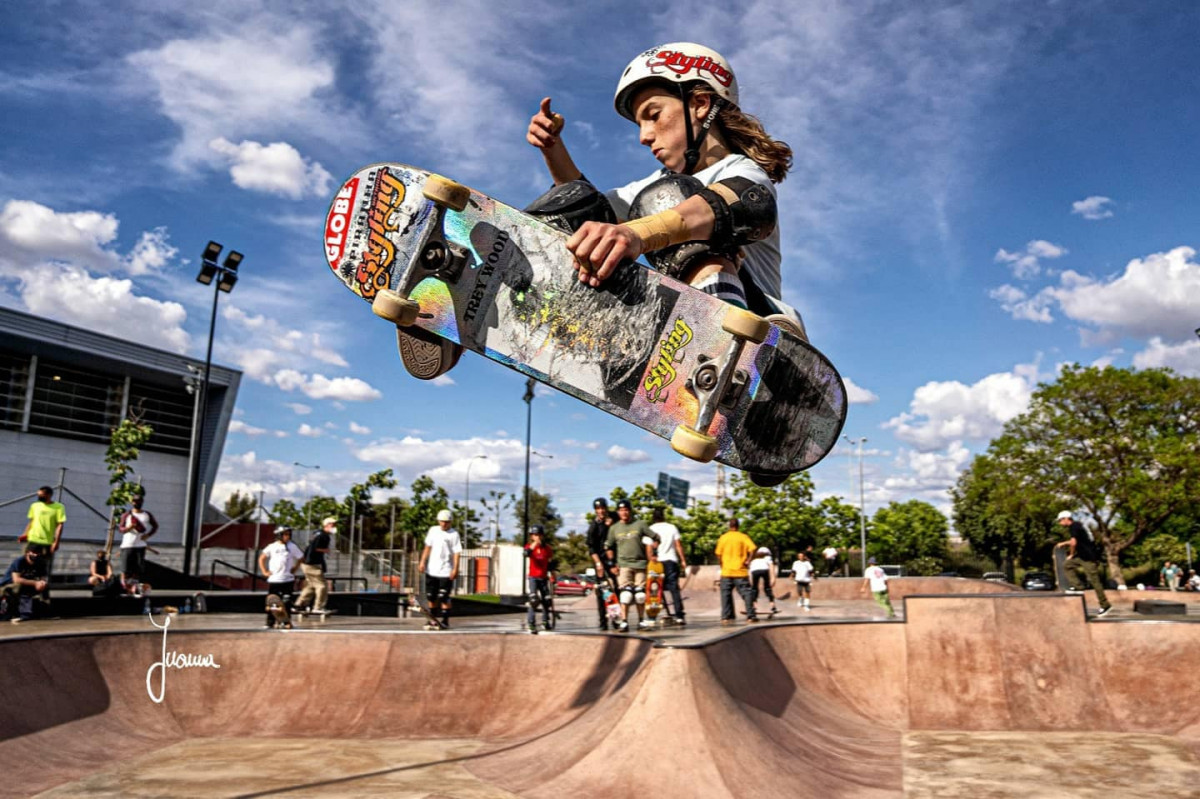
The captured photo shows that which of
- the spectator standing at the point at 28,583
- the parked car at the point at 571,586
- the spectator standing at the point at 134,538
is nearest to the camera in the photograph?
the spectator standing at the point at 28,583

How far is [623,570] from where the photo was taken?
11500 mm

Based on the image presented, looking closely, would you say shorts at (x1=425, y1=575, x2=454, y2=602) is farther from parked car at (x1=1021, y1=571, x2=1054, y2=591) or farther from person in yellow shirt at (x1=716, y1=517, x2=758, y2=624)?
parked car at (x1=1021, y1=571, x2=1054, y2=591)

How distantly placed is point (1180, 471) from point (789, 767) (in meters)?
32.1

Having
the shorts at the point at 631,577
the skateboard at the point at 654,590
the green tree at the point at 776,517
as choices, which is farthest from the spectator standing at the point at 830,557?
the shorts at the point at 631,577

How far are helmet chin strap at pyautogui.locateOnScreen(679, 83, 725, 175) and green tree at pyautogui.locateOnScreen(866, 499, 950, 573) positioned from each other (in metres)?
70.5

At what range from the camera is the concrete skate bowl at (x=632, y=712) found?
6.11 m

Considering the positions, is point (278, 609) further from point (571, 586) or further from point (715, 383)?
point (571, 586)

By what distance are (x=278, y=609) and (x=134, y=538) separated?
355 centimetres

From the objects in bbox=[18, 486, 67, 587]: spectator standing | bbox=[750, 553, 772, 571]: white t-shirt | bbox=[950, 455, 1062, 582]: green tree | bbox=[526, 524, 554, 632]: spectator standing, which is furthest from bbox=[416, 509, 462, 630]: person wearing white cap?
bbox=[950, 455, 1062, 582]: green tree

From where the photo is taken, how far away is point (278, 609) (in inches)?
463

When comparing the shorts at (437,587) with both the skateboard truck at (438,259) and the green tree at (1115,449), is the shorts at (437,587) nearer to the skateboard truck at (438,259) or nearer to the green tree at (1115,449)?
the skateboard truck at (438,259)

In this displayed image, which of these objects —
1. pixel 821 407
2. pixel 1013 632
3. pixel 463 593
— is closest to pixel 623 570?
pixel 1013 632

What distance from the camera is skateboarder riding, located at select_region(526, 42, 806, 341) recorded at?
256 centimetres
